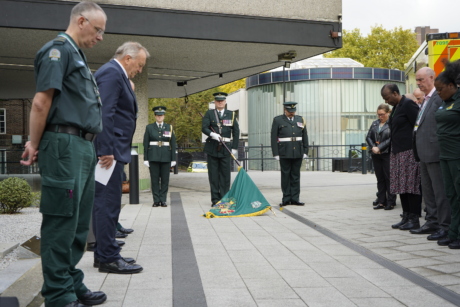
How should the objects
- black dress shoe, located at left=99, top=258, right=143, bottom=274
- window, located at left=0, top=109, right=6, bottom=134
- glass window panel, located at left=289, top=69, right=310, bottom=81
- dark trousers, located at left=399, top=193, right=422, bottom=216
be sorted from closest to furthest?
1. black dress shoe, located at left=99, top=258, right=143, bottom=274
2. dark trousers, located at left=399, top=193, right=422, bottom=216
3. glass window panel, located at left=289, top=69, right=310, bottom=81
4. window, located at left=0, top=109, right=6, bottom=134

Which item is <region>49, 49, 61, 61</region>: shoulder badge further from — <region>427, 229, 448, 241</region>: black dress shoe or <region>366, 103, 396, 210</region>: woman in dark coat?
<region>366, 103, 396, 210</region>: woman in dark coat

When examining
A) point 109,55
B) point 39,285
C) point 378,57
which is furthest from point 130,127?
point 378,57

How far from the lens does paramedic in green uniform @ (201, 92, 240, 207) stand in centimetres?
890

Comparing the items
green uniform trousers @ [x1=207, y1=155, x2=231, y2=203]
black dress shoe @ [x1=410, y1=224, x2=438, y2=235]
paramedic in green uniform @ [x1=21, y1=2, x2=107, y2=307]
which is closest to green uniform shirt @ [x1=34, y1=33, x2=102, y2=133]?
paramedic in green uniform @ [x1=21, y1=2, x2=107, y2=307]

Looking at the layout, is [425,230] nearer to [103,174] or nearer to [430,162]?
[430,162]

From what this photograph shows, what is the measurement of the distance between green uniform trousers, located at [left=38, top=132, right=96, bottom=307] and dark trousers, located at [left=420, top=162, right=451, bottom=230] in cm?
420

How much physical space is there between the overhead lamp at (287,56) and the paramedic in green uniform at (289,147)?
2.73m

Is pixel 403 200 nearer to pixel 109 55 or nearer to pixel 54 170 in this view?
pixel 54 170

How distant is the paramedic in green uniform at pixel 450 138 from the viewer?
16.4 feet

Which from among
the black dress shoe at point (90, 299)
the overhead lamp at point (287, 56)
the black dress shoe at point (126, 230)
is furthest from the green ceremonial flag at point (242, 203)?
the overhead lamp at point (287, 56)

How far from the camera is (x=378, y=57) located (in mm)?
43312

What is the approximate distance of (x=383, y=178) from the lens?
28.8ft

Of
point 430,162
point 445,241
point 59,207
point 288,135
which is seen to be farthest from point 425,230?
point 59,207

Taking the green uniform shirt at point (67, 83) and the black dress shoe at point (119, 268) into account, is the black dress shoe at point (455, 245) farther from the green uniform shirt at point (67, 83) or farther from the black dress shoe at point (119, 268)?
the green uniform shirt at point (67, 83)
